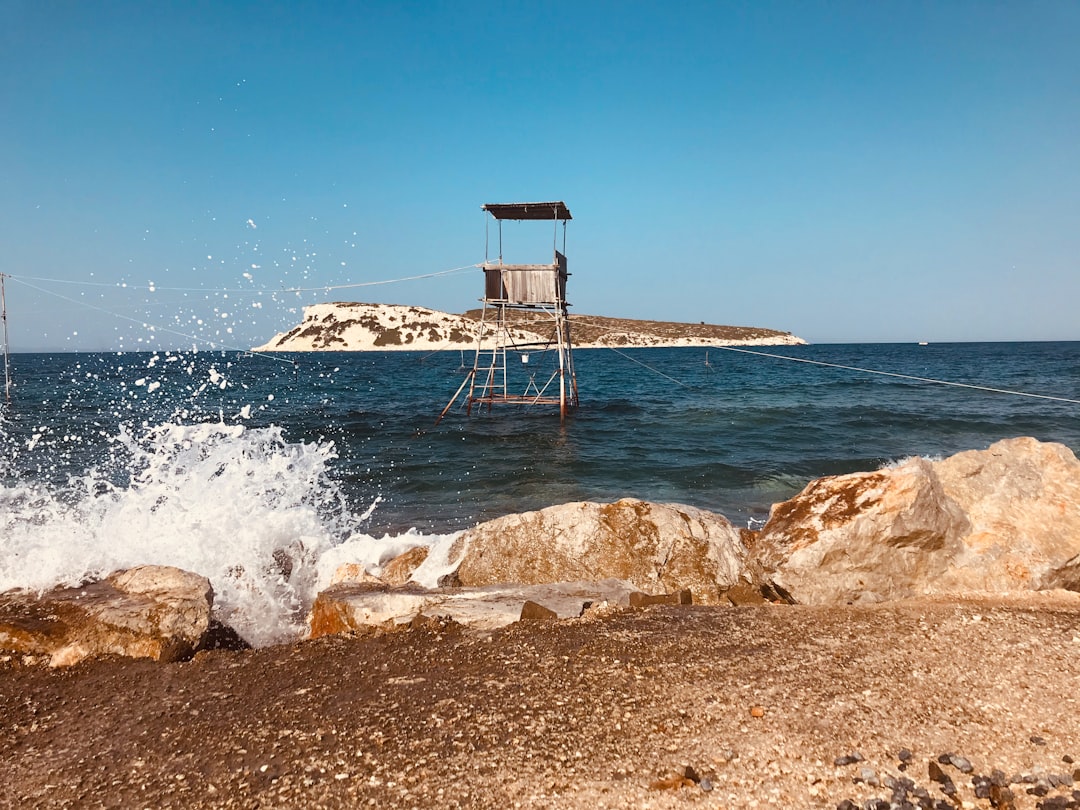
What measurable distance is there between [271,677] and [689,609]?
11.9 ft

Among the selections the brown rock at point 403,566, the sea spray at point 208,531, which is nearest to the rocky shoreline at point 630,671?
the brown rock at point 403,566

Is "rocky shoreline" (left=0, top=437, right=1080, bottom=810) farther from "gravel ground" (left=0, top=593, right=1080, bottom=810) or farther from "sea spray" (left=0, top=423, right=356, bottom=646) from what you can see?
"sea spray" (left=0, top=423, right=356, bottom=646)

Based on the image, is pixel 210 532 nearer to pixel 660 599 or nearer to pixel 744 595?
pixel 660 599

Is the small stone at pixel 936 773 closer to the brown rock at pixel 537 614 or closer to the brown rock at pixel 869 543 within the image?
the brown rock at pixel 869 543

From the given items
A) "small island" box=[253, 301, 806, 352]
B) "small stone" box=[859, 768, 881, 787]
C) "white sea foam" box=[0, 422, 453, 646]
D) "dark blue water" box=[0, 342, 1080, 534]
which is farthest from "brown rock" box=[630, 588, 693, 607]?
"small island" box=[253, 301, 806, 352]

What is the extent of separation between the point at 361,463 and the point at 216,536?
842 cm

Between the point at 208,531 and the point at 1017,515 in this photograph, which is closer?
the point at 1017,515

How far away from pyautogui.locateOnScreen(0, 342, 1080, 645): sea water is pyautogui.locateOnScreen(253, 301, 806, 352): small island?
84292 millimetres

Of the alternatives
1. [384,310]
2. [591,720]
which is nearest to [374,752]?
[591,720]

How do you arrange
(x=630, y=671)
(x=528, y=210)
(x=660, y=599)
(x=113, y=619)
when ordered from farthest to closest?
(x=528, y=210) → (x=660, y=599) → (x=113, y=619) → (x=630, y=671)

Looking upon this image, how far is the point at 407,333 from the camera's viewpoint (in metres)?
124

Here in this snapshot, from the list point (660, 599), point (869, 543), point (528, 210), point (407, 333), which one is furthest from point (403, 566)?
point (407, 333)

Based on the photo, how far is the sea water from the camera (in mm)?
7840

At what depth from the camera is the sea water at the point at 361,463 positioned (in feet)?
25.7
